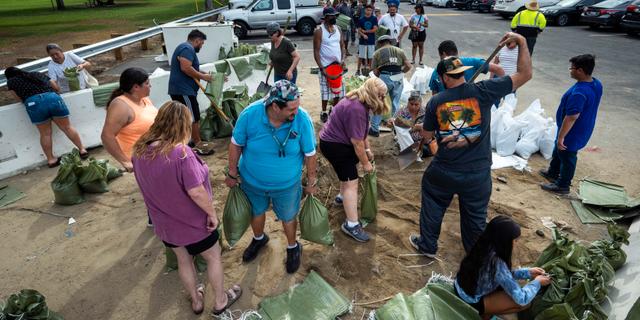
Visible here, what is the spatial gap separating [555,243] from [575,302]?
590mm

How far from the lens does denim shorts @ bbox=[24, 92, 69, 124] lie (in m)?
5.16

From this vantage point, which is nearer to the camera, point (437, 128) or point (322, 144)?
point (437, 128)

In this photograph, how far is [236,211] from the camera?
3266 millimetres

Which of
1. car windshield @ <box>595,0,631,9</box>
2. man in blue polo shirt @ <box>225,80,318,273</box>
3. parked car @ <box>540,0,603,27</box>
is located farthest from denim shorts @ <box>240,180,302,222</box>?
parked car @ <box>540,0,603,27</box>

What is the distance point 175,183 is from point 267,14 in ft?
48.0

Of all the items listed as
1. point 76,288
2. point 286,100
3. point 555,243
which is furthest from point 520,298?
point 76,288

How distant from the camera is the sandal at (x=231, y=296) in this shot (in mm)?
3062

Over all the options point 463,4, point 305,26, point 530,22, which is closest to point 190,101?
point 530,22

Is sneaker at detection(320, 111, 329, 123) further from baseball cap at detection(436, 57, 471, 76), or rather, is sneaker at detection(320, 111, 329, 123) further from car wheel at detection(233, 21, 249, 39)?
car wheel at detection(233, 21, 249, 39)

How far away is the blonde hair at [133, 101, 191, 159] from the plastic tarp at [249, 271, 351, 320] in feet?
4.85

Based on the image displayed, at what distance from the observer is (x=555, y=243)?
3164 millimetres

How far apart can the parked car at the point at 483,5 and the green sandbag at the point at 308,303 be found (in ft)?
81.3

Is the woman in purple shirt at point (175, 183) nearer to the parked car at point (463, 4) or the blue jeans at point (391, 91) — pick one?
the blue jeans at point (391, 91)

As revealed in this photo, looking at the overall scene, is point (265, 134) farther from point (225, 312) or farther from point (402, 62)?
point (402, 62)
